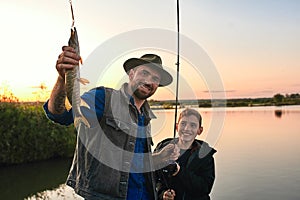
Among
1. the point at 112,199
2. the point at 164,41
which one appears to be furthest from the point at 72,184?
the point at 164,41

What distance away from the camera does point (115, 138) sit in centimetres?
220

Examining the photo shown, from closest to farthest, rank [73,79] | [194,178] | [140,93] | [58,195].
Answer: [73,79] < [140,93] < [194,178] < [58,195]

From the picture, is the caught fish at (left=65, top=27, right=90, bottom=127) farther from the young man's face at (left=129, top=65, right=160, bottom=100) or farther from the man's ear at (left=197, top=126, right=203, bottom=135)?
the man's ear at (left=197, top=126, right=203, bottom=135)

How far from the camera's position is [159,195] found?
2955 mm

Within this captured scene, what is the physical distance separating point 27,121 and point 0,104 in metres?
1.06

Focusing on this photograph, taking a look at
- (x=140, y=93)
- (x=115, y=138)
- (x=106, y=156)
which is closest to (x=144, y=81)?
(x=140, y=93)

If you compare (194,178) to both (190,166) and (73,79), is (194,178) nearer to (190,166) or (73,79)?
(190,166)

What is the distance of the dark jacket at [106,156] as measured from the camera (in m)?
2.12

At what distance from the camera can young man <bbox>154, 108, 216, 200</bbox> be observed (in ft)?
9.68

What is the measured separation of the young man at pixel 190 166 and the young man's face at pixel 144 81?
2.59ft

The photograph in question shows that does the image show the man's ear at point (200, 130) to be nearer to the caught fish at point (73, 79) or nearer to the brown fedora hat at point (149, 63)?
the brown fedora hat at point (149, 63)

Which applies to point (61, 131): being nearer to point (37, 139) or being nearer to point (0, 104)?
point (37, 139)

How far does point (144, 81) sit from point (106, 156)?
547 mm

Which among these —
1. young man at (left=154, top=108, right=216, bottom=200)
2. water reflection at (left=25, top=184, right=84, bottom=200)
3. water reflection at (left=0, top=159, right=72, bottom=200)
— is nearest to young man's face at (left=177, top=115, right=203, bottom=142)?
young man at (left=154, top=108, right=216, bottom=200)
